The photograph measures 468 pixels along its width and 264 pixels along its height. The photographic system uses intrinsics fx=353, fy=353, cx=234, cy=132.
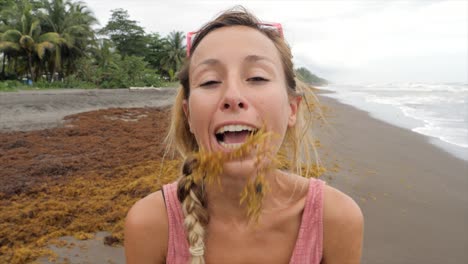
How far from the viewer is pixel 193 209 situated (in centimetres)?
167

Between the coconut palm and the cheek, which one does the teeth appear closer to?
the cheek

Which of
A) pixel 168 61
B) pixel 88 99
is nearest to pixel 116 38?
pixel 168 61

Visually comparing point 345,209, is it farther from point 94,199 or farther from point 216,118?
point 94,199

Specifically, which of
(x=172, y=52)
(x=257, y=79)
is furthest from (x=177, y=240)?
(x=172, y=52)

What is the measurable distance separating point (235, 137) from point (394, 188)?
209 inches

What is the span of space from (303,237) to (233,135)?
621mm

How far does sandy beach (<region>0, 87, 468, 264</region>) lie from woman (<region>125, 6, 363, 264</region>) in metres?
2.23

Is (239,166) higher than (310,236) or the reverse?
higher

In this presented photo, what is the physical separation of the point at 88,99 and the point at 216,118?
20.9 meters

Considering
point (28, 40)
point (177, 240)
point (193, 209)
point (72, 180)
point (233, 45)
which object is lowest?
point (72, 180)

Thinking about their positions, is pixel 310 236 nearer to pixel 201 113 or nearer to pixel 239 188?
pixel 239 188

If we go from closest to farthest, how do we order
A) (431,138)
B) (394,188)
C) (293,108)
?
(293,108) < (394,188) < (431,138)

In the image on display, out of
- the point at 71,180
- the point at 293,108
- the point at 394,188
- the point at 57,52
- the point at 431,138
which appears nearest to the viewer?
the point at 293,108

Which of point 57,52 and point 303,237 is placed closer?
point 303,237
